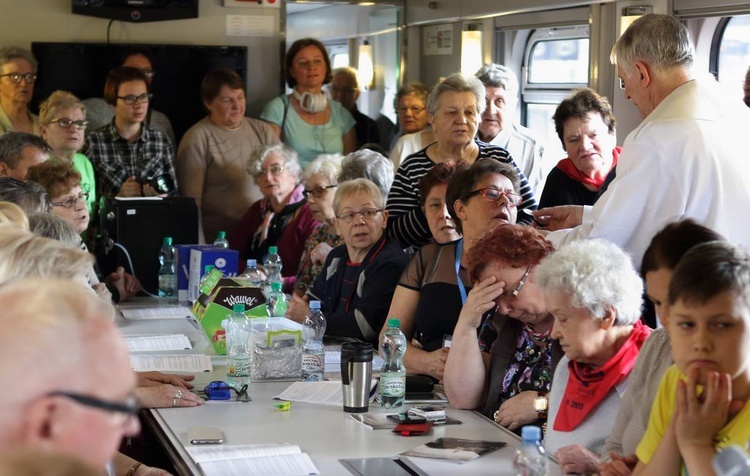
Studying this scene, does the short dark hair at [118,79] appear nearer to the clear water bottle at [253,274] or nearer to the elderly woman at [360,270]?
the clear water bottle at [253,274]

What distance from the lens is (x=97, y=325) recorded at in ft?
4.07

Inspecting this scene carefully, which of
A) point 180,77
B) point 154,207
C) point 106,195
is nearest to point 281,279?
point 154,207

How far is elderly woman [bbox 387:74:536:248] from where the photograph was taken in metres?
5.19

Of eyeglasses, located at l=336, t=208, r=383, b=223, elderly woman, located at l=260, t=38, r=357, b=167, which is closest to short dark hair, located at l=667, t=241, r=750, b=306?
eyeglasses, located at l=336, t=208, r=383, b=223

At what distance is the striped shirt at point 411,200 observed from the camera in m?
5.06

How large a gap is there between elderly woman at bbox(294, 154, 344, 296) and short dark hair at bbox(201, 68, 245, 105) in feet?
5.91

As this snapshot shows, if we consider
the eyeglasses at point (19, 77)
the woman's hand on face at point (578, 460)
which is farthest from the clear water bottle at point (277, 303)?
the eyeglasses at point (19, 77)

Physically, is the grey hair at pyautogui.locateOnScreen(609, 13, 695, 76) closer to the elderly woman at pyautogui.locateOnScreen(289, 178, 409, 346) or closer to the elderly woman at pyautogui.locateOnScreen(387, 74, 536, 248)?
the elderly woman at pyautogui.locateOnScreen(289, 178, 409, 346)

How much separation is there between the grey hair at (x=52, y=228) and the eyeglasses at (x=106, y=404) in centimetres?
230

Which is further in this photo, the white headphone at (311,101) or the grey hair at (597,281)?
the white headphone at (311,101)

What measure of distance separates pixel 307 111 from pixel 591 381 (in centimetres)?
528

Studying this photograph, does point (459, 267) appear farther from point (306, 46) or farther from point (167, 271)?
point (306, 46)

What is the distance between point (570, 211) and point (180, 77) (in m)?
4.42

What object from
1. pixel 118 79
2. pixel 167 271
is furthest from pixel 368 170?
pixel 118 79
